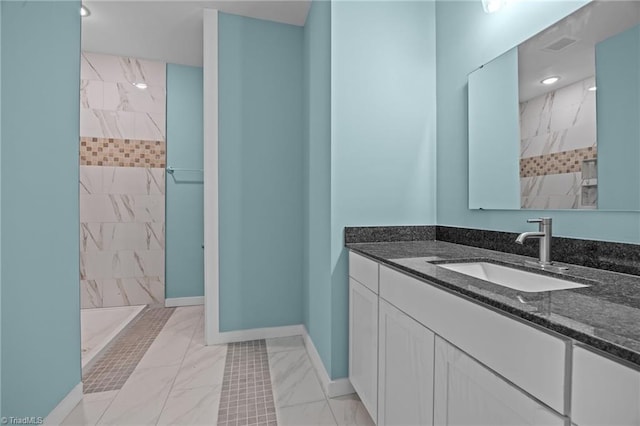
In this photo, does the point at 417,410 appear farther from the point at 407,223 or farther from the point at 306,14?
the point at 306,14

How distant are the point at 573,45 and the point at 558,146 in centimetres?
38

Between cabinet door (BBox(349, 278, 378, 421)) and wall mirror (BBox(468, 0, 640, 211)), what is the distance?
773 mm

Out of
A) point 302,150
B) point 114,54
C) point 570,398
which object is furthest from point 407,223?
point 114,54

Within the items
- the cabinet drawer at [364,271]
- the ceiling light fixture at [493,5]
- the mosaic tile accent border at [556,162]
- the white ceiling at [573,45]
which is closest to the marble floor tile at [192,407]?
the cabinet drawer at [364,271]

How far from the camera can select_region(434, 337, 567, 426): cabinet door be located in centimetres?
63

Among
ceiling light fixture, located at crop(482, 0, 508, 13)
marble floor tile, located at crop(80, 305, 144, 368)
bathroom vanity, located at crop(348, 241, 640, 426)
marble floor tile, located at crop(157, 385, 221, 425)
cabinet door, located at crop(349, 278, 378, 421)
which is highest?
ceiling light fixture, located at crop(482, 0, 508, 13)

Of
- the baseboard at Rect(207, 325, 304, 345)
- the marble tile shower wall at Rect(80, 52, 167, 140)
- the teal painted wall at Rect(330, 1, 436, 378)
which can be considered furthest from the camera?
the marble tile shower wall at Rect(80, 52, 167, 140)

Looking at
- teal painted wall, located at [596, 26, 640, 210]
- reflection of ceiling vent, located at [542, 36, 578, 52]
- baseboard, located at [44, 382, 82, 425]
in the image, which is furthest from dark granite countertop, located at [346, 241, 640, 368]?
baseboard, located at [44, 382, 82, 425]

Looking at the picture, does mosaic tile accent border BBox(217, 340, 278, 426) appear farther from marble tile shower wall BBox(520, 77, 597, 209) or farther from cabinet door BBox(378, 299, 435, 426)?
marble tile shower wall BBox(520, 77, 597, 209)

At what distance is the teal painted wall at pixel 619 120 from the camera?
3.33 ft

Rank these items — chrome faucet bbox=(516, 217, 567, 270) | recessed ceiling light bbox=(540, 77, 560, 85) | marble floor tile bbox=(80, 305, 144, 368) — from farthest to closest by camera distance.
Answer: marble floor tile bbox=(80, 305, 144, 368) < recessed ceiling light bbox=(540, 77, 560, 85) < chrome faucet bbox=(516, 217, 567, 270)

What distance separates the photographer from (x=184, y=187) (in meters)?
3.31

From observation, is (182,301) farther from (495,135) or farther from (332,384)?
(495,135)

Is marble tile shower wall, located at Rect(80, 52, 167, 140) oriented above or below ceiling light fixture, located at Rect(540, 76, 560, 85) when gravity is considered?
above
